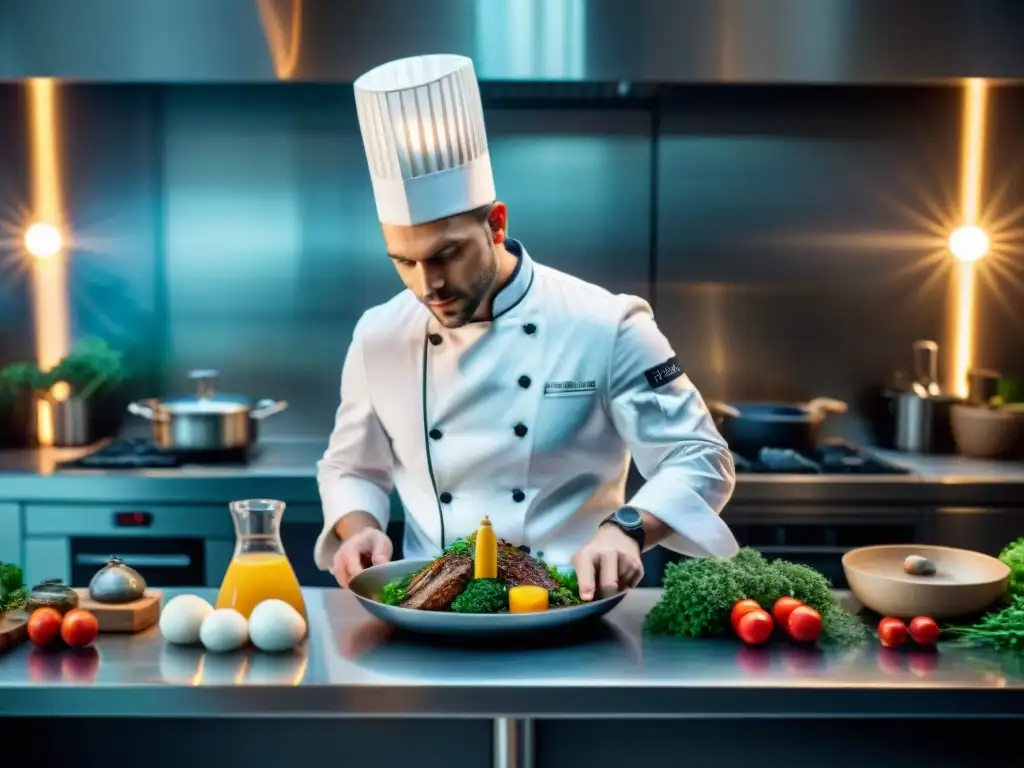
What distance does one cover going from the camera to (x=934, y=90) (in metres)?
4.16

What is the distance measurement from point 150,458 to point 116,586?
1.77m

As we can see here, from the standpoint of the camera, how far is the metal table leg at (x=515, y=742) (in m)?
1.83

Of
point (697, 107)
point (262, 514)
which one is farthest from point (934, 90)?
point (262, 514)

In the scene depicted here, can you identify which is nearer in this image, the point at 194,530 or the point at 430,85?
the point at 430,85

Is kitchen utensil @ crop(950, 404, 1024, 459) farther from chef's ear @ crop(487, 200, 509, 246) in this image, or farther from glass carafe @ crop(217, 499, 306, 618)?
glass carafe @ crop(217, 499, 306, 618)

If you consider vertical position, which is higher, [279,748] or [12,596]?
[12,596]

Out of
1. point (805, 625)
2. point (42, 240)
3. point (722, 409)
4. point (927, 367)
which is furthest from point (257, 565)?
point (927, 367)

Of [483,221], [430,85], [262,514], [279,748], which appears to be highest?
[430,85]

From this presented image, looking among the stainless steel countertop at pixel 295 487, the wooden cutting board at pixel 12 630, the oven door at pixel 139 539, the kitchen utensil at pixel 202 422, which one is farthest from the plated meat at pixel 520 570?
the kitchen utensil at pixel 202 422

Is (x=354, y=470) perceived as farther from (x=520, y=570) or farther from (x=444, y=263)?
(x=520, y=570)

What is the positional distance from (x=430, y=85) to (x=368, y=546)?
2.67 feet

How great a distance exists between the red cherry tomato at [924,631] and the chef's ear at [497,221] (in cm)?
101

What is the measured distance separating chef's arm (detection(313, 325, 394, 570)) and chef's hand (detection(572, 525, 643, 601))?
1.89 feet

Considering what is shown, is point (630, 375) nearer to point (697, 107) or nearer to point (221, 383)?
point (697, 107)
